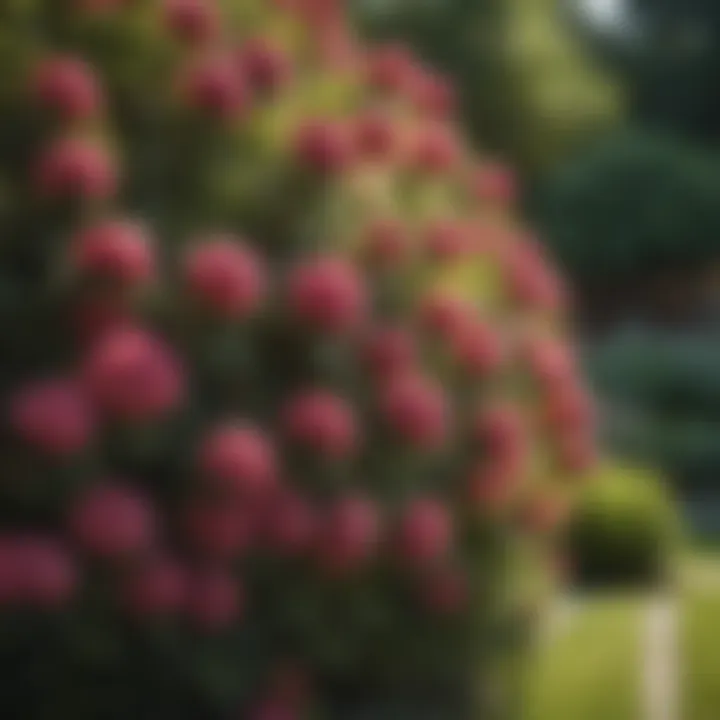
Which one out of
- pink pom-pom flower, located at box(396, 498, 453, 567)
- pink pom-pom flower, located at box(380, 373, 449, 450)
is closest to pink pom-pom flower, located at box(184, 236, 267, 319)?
pink pom-pom flower, located at box(380, 373, 449, 450)

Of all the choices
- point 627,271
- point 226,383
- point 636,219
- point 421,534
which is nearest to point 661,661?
point 627,271

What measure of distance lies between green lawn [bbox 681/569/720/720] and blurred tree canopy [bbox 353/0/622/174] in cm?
89

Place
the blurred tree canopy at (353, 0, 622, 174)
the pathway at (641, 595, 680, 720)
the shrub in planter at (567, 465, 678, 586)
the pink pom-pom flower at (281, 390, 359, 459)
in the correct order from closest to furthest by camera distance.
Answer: the pink pom-pom flower at (281, 390, 359, 459)
the pathway at (641, 595, 680, 720)
the shrub in planter at (567, 465, 678, 586)
the blurred tree canopy at (353, 0, 622, 174)

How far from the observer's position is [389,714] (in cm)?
224

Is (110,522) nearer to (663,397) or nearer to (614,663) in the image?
(614,663)

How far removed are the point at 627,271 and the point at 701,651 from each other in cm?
111

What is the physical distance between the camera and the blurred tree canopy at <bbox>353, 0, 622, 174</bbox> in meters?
3.56

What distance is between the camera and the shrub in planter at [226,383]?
1.80 meters

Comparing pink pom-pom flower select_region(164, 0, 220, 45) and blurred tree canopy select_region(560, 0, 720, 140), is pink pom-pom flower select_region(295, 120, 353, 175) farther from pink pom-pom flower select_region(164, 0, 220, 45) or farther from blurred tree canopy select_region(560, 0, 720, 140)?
blurred tree canopy select_region(560, 0, 720, 140)

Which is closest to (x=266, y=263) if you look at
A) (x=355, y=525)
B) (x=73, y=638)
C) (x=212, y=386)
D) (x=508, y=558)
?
(x=212, y=386)

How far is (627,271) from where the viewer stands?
165 inches

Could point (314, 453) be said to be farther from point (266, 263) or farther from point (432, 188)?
point (432, 188)

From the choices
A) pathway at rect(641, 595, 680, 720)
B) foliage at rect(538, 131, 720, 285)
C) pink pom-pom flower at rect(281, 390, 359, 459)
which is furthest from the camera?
foliage at rect(538, 131, 720, 285)

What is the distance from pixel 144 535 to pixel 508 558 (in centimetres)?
64
